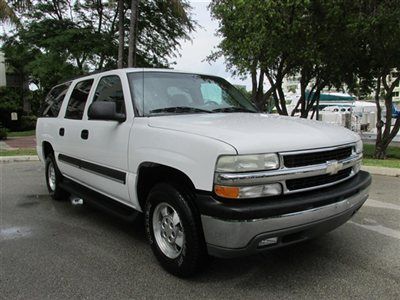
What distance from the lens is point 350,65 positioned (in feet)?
48.6

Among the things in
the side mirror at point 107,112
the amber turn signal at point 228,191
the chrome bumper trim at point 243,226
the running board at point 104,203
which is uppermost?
the side mirror at point 107,112

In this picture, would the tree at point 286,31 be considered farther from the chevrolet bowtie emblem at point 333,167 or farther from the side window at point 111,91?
the chevrolet bowtie emblem at point 333,167

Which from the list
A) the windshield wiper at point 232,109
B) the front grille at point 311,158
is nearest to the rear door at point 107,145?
the windshield wiper at point 232,109

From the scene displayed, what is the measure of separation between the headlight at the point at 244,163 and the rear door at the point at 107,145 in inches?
54.5

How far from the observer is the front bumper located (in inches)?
121

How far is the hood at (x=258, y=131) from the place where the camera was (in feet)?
10.5

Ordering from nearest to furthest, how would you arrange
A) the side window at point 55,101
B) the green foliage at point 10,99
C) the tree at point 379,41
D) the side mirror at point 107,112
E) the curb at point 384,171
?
1. the side mirror at point 107,112
2. the side window at point 55,101
3. the curb at point 384,171
4. the tree at point 379,41
5. the green foliage at point 10,99

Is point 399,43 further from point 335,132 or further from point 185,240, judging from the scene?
point 185,240

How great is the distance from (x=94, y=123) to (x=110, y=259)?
1.60 meters

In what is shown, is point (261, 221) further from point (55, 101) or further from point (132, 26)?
point (132, 26)

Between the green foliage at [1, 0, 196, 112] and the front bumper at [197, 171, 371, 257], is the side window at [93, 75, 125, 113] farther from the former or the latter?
the green foliage at [1, 0, 196, 112]

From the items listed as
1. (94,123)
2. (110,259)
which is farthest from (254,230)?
(94,123)

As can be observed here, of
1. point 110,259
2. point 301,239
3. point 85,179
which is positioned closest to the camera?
point 301,239

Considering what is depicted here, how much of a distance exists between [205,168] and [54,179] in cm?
418
